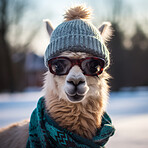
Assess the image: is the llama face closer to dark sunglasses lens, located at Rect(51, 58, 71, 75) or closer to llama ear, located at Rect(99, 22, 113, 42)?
dark sunglasses lens, located at Rect(51, 58, 71, 75)

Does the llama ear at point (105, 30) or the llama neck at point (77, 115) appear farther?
the llama ear at point (105, 30)

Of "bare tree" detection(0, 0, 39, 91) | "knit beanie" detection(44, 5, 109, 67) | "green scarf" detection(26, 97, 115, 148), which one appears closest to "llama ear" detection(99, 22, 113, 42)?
"knit beanie" detection(44, 5, 109, 67)

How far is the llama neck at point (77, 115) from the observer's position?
1954 millimetres

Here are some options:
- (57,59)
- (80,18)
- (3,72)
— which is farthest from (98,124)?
(3,72)

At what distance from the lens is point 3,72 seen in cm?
2036

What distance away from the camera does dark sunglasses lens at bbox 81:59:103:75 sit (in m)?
1.97

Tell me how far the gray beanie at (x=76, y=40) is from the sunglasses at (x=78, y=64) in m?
0.08

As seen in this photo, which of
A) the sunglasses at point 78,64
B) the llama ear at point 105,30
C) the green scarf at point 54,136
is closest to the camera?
the green scarf at point 54,136

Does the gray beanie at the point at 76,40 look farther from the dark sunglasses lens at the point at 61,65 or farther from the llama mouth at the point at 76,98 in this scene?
the llama mouth at the point at 76,98

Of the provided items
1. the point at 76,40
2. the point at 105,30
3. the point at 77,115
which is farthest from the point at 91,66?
the point at 105,30

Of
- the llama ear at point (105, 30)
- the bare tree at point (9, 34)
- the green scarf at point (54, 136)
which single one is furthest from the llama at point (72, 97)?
the bare tree at point (9, 34)

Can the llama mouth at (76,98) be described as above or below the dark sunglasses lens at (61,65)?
below

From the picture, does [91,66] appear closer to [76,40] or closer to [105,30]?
[76,40]

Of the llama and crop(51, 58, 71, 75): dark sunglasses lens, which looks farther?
crop(51, 58, 71, 75): dark sunglasses lens
